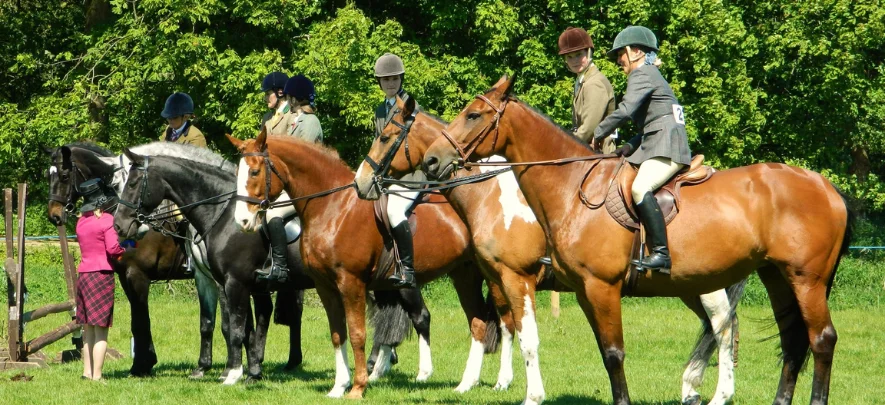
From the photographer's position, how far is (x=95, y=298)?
1028 cm

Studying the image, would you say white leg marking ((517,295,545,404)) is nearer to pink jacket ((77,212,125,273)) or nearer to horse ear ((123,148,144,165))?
horse ear ((123,148,144,165))

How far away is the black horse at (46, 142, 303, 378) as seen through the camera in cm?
1084

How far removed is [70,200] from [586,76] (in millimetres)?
5896

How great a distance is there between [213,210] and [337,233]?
5.60 feet

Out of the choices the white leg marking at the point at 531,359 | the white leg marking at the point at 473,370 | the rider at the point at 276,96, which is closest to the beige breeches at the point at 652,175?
the white leg marking at the point at 531,359

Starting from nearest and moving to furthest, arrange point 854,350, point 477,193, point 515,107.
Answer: point 515,107 → point 477,193 → point 854,350

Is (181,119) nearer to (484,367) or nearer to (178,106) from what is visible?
(178,106)

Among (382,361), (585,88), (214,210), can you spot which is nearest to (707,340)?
(585,88)

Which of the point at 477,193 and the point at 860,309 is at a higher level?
the point at 477,193

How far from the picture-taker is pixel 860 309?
18.6 metres

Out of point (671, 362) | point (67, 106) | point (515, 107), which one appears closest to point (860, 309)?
point (671, 362)

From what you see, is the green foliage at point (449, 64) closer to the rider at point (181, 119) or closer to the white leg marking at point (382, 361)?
the rider at point (181, 119)

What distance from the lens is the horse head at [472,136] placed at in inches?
293

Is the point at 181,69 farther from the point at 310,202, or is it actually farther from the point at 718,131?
the point at 310,202
